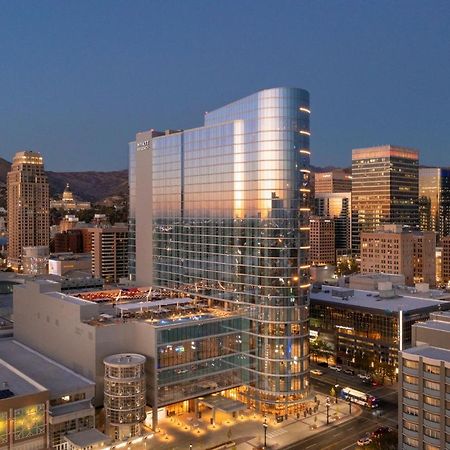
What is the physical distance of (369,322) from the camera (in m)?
120

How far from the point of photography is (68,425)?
79.1m

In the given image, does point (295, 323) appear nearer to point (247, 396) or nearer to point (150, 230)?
point (247, 396)

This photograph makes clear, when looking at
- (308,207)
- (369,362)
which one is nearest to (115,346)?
(308,207)

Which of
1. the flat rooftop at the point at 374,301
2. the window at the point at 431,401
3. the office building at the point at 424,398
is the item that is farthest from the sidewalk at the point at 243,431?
the flat rooftop at the point at 374,301

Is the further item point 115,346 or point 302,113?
point 302,113

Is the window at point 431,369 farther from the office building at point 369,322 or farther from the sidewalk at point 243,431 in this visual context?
the office building at point 369,322

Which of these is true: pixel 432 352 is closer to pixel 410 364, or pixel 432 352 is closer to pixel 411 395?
pixel 410 364

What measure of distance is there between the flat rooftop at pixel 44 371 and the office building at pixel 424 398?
45.0 metres

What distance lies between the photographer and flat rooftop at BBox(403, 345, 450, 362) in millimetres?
75562

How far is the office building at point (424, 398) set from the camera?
73.2 metres

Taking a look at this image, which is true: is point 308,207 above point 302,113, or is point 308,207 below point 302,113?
below

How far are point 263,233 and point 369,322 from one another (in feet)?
127

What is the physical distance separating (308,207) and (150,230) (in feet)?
148

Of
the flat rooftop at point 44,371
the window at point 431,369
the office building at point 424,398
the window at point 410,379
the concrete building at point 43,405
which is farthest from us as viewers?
the flat rooftop at point 44,371
